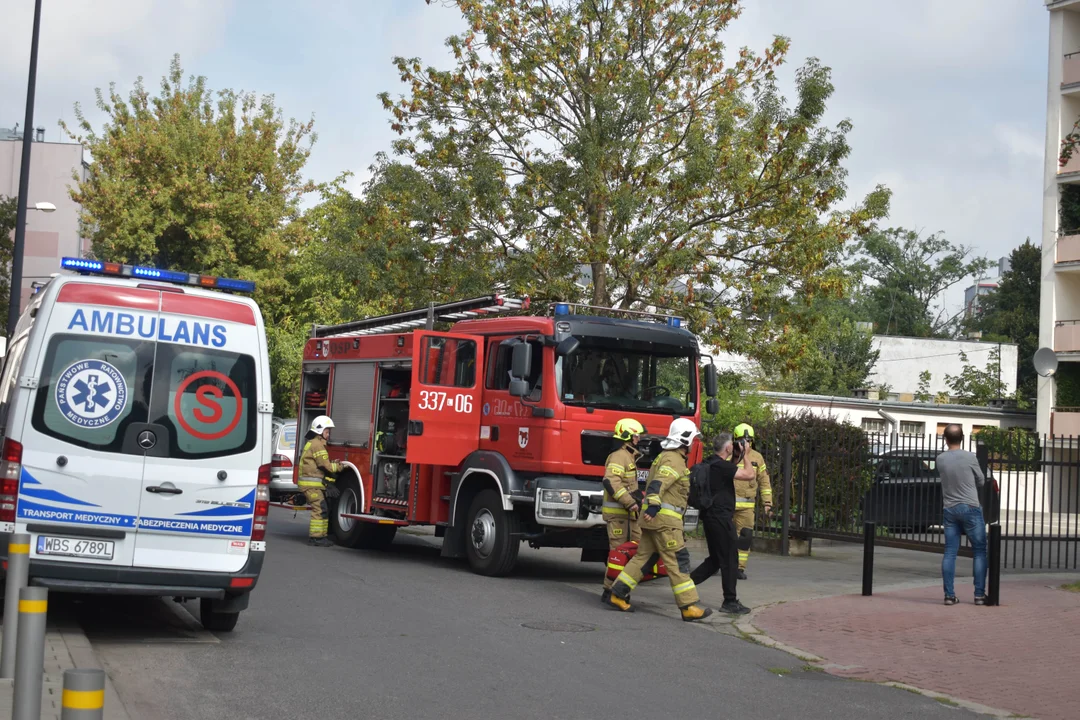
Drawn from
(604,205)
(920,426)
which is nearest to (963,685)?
(604,205)

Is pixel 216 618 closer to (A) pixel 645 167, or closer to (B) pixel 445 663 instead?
(B) pixel 445 663

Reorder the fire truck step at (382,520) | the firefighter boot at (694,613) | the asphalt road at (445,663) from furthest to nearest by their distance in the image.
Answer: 1. the fire truck step at (382,520)
2. the firefighter boot at (694,613)
3. the asphalt road at (445,663)

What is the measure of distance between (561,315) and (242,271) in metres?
23.4

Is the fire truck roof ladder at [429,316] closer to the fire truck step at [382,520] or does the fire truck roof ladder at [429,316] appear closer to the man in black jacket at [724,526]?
the fire truck step at [382,520]

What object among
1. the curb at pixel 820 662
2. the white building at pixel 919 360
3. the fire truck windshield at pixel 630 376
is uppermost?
the white building at pixel 919 360

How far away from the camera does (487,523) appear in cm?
1388

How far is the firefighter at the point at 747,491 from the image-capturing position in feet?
45.9

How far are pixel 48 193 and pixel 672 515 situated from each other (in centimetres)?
5854

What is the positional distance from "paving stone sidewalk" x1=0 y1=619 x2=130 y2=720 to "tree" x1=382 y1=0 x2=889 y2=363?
1201 centimetres

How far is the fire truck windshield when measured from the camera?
1359 centimetres

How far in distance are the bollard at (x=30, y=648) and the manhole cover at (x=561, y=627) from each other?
229 inches

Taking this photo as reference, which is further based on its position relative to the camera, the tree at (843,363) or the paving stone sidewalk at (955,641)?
the tree at (843,363)

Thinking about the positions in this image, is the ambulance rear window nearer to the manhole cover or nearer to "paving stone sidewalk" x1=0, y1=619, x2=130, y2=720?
"paving stone sidewalk" x1=0, y1=619, x2=130, y2=720

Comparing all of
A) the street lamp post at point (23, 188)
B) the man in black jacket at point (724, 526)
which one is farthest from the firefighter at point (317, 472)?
the street lamp post at point (23, 188)
